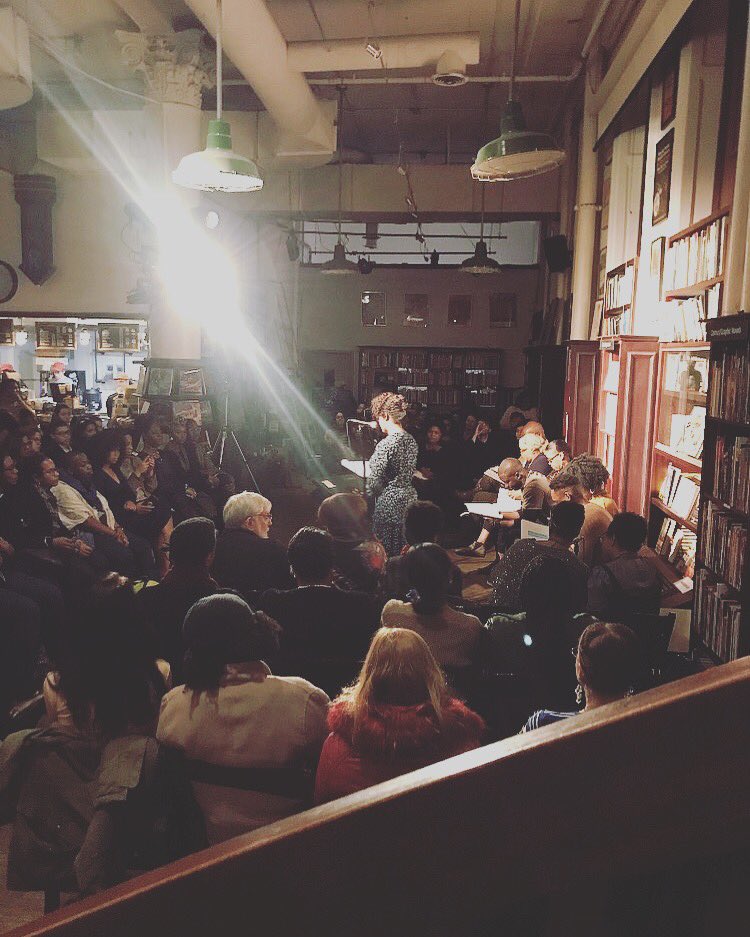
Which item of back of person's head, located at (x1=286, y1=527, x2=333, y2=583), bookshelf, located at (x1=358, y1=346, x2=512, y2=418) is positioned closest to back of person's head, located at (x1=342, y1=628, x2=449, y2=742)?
back of person's head, located at (x1=286, y1=527, x2=333, y2=583)

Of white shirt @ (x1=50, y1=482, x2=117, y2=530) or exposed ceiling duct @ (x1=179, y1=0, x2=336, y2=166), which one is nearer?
white shirt @ (x1=50, y1=482, x2=117, y2=530)

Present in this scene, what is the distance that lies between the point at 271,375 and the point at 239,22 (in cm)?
805

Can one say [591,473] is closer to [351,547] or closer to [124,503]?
[351,547]

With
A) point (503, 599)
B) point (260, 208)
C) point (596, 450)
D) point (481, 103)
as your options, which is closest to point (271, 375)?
point (260, 208)

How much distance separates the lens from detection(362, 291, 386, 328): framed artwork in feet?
47.8

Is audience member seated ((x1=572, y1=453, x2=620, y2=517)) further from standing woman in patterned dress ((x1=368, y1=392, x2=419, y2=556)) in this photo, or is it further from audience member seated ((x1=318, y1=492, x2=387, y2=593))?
audience member seated ((x1=318, y1=492, x2=387, y2=593))

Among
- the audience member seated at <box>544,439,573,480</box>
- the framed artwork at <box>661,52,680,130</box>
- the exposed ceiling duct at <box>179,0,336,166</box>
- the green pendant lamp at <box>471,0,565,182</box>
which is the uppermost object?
the exposed ceiling duct at <box>179,0,336,166</box>

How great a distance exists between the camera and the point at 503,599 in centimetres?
352

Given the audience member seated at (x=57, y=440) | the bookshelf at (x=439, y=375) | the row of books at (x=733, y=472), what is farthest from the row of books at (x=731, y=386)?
the bookshelf at (x=439, y=375)

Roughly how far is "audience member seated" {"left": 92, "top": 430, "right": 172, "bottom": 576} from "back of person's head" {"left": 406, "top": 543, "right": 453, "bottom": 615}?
305 cm

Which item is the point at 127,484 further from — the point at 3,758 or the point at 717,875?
the point at 717,875

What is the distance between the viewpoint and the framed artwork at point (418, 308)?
14.4 meters

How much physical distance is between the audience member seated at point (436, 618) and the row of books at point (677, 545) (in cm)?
182

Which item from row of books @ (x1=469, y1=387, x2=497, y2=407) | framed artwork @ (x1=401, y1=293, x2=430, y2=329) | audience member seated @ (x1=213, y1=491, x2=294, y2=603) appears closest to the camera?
audience member seated @ (x1=213, y1=491, x2=294, y2=603)
